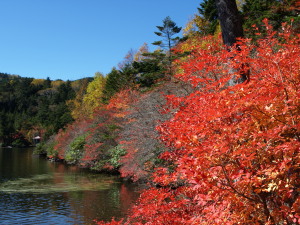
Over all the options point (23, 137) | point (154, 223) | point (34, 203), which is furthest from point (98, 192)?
point (23, 137)

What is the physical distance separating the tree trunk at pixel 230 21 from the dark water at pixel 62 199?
889 centimetres

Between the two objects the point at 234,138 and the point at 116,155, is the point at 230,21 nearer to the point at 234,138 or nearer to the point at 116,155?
the point at 234,138

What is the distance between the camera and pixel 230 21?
565 centimetres

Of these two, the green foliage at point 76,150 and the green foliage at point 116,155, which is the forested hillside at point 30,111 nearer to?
the green foliage at point 76,150

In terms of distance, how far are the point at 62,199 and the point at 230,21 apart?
1319 centimetres

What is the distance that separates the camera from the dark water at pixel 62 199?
12.1 metres

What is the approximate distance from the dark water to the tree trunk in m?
8.89

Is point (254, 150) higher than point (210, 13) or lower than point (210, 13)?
lower

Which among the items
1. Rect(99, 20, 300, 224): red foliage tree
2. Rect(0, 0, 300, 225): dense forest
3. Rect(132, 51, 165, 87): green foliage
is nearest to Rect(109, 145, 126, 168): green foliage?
Rect(132, 51, 165, 87): green foliage

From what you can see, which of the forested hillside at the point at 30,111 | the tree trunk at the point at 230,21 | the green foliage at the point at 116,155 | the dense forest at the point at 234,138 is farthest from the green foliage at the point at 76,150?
the tree trunk at the point at 230,21

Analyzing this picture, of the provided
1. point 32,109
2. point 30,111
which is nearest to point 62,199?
point 30,111

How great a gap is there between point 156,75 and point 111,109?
5.07m

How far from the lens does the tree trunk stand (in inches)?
222

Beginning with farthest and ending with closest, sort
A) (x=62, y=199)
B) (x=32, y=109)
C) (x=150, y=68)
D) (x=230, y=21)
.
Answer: (x=32, y=109), (x=150, y=68), (x=62, y=199), (x=230, y=21)
